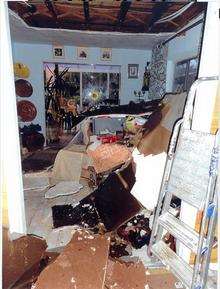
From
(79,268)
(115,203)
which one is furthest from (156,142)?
(79,268)

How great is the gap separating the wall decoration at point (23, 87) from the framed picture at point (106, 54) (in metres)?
2.31

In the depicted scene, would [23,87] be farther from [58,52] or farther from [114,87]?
[114,87]

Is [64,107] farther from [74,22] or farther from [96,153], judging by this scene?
[96,153]

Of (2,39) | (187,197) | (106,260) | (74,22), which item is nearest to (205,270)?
(187,197)

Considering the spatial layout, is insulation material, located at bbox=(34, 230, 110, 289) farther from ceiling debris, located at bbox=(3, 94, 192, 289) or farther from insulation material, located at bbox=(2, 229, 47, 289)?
insulation material, located at bbox=(2, 229, 47, 289)

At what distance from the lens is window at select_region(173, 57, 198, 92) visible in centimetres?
443

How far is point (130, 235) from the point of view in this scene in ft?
9.31

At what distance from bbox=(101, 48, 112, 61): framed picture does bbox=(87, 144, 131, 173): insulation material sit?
175 inches

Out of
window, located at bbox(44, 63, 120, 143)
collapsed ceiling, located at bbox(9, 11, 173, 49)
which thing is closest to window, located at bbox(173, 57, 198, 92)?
collapsed ceiling, located at bbox(9, 11, 173, 49)

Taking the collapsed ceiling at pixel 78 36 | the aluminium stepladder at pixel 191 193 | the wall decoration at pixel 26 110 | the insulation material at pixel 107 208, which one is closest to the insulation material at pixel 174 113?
the insulation material at pixel 107 208

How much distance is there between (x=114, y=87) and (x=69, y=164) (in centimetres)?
436

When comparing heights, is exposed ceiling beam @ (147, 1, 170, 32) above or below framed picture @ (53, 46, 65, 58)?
above

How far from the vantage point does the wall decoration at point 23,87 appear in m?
7.31

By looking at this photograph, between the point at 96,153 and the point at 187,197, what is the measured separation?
2.15 meters
